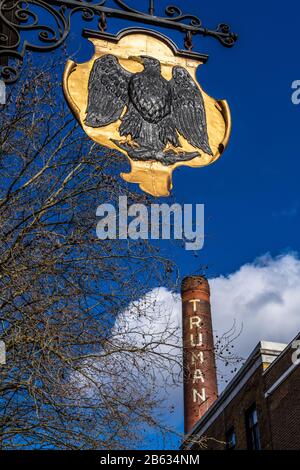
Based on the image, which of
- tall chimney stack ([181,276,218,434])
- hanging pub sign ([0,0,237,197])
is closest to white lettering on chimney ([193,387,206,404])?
tall chimney stack ([181,276,218,434])

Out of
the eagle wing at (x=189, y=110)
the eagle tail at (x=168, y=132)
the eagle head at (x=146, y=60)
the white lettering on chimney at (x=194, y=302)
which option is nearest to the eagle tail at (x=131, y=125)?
the eagle tail at (x=168, y=132)

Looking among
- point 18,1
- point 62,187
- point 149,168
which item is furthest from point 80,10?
point 62,187

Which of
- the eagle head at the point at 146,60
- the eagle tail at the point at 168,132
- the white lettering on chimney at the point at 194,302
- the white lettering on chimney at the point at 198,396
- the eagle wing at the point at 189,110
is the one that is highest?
the white lettering on chimney at the point at 194,302

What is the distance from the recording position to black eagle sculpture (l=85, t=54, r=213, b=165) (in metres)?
4.41

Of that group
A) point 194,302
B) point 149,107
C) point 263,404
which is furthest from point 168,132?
point 194,302

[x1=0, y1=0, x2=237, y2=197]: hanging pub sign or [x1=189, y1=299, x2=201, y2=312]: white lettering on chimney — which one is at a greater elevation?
[x1=189, y1=299, x2=201, y2=312]: white lettering on chimney

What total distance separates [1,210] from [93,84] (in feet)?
13.3

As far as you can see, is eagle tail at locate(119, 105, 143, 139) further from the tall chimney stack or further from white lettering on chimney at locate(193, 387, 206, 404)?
white lettering on chimney at locate(193, 387, 206, 404)

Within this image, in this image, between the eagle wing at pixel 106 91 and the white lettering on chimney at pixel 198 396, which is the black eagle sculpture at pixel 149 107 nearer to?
the eagle wing at pixel 106 91

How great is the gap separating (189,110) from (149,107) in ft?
1.02

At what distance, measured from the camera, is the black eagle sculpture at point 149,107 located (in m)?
4.41

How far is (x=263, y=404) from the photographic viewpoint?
22734mm

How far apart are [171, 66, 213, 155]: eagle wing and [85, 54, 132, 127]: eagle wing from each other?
345mm
